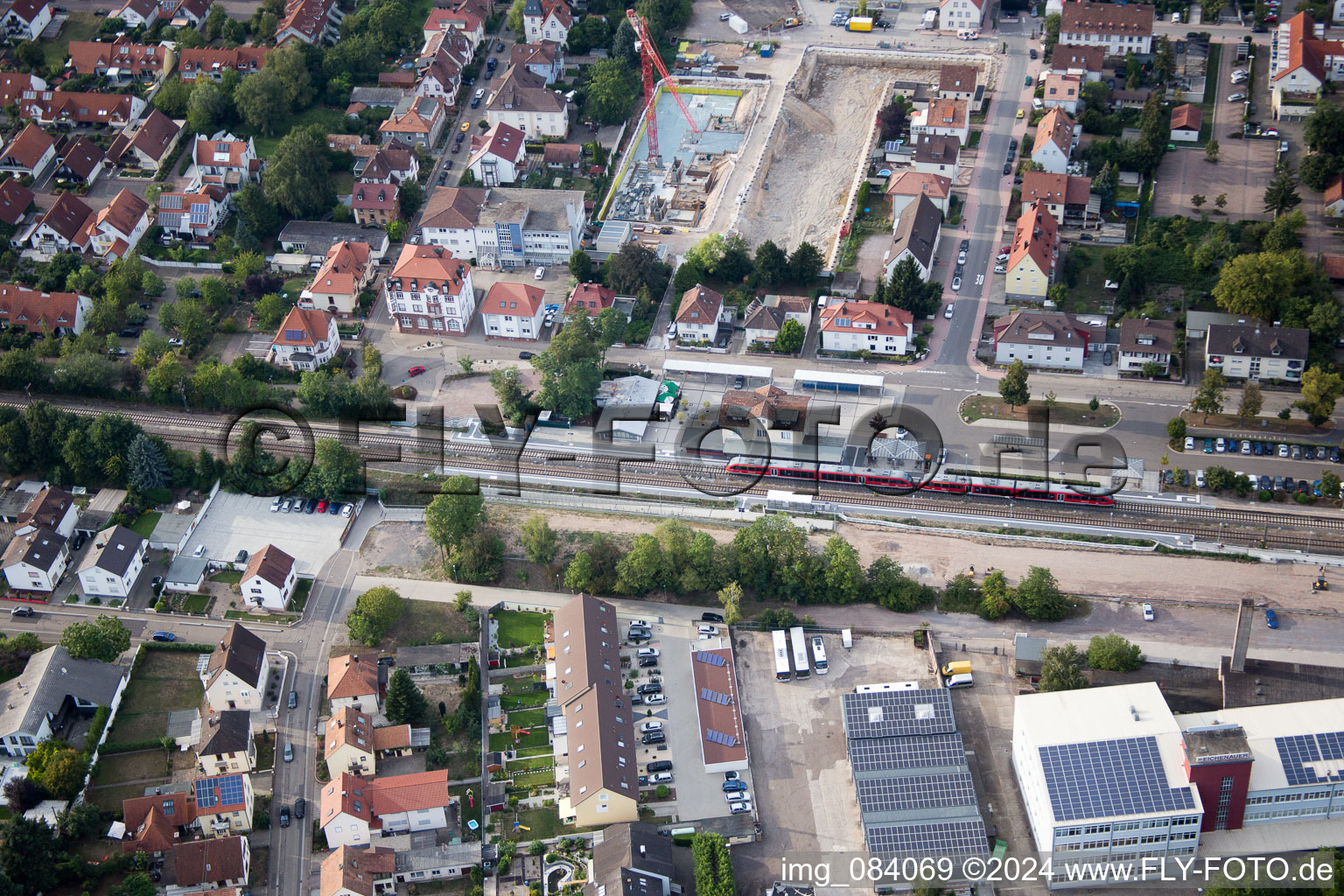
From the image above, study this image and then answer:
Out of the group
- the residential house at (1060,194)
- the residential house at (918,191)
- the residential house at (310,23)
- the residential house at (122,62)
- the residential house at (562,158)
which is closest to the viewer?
the residential house at (1060,194)

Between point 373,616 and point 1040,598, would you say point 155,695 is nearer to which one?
point 373,616

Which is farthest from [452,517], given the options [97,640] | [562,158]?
[562,158]

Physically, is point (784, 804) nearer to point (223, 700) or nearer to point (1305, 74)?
point (223, 700)

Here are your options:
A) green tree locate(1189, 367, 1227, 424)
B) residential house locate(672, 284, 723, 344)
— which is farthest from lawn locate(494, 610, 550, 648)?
green tree locate(1189, 367, 1227, 424)

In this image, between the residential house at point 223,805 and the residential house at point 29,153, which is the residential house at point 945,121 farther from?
the residential house at point 223,805

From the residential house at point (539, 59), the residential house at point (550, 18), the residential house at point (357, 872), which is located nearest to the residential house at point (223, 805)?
the residential house at point (357, 872)

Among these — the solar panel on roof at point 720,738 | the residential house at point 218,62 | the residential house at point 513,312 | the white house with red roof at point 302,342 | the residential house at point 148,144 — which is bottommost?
the solar panel on roof at point 720,738

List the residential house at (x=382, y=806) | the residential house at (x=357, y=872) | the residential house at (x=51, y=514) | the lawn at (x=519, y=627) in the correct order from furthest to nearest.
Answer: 1. the residential house at (x=51, y=514)
2. the lawn at (x=519, y=627)
3. the residential house at (x=382, y=806)
4. the residential house at (x=357, y=872)
